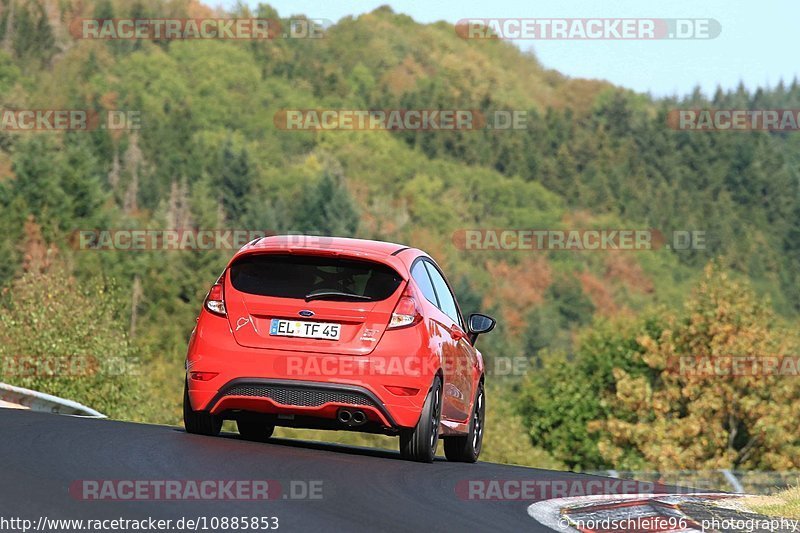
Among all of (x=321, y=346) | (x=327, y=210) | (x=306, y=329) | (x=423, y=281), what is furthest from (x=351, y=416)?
(x=327, y=210)

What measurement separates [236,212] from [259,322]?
548 ft

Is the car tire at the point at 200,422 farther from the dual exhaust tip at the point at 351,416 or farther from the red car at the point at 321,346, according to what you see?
the dual exhaust tip at the point at 351,416

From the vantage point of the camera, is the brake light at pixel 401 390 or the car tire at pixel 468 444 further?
the car tire at pixel 468 444

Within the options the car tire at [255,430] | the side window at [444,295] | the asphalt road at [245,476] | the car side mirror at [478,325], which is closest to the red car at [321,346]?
the asphalt road at [245,476]

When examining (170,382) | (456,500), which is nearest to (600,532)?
(456,500)

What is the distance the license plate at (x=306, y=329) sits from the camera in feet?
36.1

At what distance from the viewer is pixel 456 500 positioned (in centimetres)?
887

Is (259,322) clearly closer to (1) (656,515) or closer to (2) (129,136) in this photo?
(1) (656,515)

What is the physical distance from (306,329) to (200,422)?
1430 mm

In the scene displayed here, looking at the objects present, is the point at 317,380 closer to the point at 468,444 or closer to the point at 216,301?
the point at 216,301

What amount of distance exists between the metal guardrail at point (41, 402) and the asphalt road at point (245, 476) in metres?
3.11

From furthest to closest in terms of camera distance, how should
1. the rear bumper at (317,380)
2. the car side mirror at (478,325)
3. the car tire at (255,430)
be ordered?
1. the car side mirror at (478,325)
2. the car tire at (255,430)
3. the rear bumper at (317,380)

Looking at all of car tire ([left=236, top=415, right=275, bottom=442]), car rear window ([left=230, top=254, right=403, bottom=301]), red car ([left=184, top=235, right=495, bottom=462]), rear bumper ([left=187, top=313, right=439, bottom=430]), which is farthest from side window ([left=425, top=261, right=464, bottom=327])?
car tire ([left=236, top=415, right=275, bottom=442])

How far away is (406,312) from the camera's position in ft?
36.7
